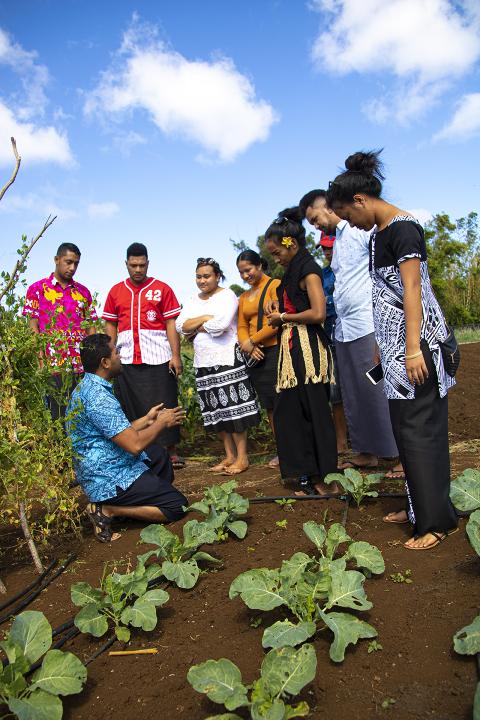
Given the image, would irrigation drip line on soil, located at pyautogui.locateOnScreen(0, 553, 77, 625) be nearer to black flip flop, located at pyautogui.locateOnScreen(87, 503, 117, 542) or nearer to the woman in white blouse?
black flip flop, located at pyautogui.locateOnScreen(87, 503, 117, 542)

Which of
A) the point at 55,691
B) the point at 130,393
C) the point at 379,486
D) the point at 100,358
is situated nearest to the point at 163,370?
the point at 130,393

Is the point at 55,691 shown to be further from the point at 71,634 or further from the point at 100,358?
the point at 100,358

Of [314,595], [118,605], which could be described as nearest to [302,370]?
[314,595]

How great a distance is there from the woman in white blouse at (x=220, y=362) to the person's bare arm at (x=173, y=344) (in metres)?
0.21

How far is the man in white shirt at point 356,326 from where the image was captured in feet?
14.1

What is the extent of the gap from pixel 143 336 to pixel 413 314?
2.95 m

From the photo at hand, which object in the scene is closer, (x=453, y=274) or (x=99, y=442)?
(x=99, y=442)

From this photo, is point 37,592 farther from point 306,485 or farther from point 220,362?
point 220,362

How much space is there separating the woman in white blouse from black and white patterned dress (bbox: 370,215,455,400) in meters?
2.16

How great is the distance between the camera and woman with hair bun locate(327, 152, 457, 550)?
9.27ft

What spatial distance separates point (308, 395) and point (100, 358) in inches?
51.7

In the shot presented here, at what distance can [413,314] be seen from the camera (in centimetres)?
280

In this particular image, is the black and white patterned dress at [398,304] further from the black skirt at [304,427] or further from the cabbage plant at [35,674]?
the cabbage plant at [35,674]

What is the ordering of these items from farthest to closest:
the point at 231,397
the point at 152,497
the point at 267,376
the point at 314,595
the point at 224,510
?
the point at 231,397, the point at 267,376, the point at 152,497, the point at 224,510, the point at 314,595
